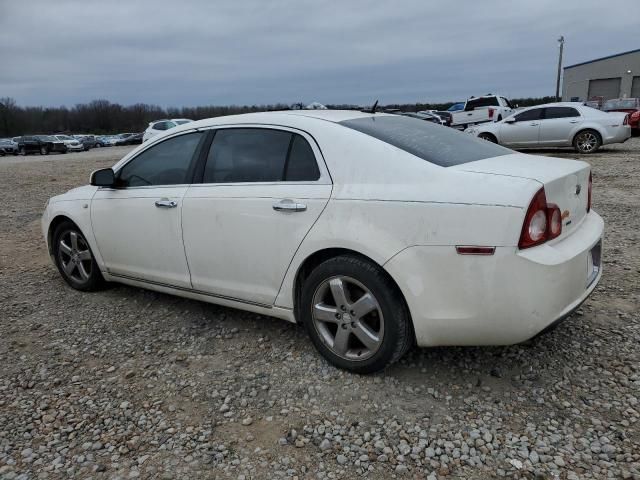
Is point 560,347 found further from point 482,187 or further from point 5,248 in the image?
point 5,248

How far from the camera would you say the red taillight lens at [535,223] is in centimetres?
242

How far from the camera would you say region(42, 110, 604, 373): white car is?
2484 mm

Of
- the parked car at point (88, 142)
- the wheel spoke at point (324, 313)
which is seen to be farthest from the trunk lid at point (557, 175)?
the parked car at point (88, 142)

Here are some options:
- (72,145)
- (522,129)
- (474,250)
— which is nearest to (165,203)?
(474,250)

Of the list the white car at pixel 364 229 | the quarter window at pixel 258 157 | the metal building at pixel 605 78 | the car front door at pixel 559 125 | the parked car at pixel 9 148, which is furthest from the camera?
the metal building at pixel 605 78

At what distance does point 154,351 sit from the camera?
3.49 m

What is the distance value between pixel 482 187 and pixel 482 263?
1.23ft

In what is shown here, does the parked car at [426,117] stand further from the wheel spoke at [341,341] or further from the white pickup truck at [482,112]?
the white pickup truck at [482,112]

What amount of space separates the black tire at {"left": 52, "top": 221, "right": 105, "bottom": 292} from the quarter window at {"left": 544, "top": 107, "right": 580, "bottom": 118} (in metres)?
13.7

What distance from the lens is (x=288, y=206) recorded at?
303cm

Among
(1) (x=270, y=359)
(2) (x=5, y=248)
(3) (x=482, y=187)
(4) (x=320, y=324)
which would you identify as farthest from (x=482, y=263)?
(2) (x=5, y=248)

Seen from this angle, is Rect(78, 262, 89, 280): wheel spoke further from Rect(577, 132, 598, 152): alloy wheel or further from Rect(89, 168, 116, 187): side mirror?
Rect(577, 132, 598, 152): alloy wheel

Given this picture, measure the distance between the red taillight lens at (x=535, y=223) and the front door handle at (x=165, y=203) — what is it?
2.33 m

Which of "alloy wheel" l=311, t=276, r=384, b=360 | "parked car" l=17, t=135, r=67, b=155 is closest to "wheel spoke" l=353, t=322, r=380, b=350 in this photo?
"alloy wheel" l=311, t=276, r=384, b=360
